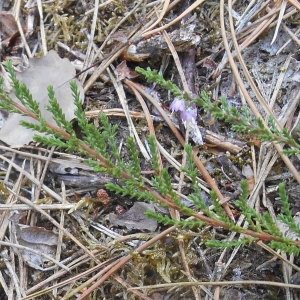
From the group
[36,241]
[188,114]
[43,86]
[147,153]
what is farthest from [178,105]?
[36,241]

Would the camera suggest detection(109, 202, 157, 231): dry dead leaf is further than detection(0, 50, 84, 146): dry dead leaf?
No

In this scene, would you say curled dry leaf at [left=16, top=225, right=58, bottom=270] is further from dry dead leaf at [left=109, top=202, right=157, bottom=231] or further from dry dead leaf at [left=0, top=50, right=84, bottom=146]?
dry dead leaf at [left=0, top=50, right=84, bottom=146]

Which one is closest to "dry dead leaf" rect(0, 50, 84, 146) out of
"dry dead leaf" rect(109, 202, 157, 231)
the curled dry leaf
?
the curled dry leaf

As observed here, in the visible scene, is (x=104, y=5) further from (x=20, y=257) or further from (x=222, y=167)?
(x=20, y=257)

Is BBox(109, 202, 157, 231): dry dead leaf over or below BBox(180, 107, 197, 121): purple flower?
below

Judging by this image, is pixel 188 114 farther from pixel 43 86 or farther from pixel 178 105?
pixel 43 86

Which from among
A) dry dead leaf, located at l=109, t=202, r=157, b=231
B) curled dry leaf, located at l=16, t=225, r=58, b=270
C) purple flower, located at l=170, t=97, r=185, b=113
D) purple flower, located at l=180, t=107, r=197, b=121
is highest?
purple flower, located at l=170, t=97, r=185, b=113

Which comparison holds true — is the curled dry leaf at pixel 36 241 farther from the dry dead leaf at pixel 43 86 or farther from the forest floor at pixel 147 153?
the dry dead leaf at pixel 43 86

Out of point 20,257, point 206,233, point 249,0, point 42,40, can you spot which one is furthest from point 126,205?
point 249,0
